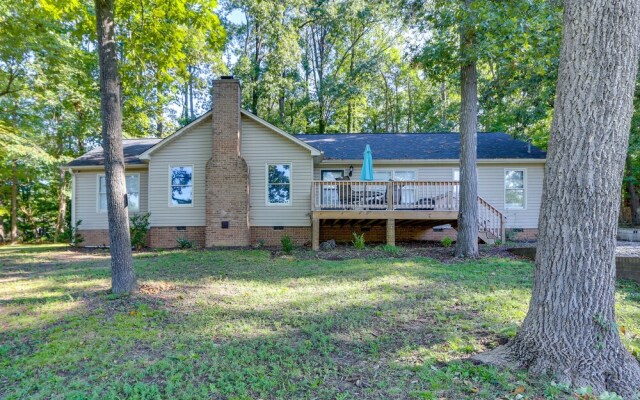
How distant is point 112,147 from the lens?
18.4 ft

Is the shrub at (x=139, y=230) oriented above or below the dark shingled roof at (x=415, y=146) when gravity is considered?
below

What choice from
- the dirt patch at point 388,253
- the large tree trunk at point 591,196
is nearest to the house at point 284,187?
the dirt patch at point 388,253

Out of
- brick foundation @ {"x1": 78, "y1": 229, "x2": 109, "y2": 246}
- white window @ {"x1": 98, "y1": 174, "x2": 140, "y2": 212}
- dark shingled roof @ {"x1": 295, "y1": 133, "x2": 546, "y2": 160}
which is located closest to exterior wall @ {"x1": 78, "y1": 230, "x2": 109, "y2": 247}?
brick foundation @ {"x1": 78, "y1": 229, "x2": 109, "y2": 246}

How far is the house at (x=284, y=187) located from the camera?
36.4 feet

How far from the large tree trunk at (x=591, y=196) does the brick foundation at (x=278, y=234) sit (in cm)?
971

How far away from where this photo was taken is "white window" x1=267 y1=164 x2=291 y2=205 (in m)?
12.6

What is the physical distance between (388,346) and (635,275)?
6.01 m

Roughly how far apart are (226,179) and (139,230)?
3511mm

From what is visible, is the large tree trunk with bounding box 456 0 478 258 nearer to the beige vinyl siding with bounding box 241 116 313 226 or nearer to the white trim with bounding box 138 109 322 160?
the white trim with bounding box 138 109 322 160

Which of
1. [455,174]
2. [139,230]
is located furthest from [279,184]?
Result: [455,174]

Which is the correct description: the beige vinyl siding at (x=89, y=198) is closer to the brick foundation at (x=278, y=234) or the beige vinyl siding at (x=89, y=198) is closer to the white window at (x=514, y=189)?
the brick foundation at (x=278, y=234)

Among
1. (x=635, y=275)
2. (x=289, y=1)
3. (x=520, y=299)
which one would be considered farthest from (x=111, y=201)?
(x=289, y=1)

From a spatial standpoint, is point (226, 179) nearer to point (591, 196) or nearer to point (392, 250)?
point (392, 250)

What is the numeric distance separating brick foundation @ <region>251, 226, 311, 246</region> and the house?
36 mm
